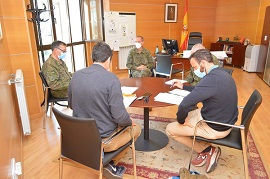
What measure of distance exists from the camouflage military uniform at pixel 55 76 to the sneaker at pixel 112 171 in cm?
150

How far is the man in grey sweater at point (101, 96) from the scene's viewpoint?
1646mm

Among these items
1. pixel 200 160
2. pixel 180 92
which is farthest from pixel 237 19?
pixel 200 160

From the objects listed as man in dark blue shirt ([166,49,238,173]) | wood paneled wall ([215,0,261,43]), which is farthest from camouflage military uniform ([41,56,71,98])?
wood paneled wall ([215,0,261,43])

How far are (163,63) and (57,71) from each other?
6.92 ft

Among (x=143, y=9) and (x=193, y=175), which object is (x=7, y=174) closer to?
(x=193, y=175)

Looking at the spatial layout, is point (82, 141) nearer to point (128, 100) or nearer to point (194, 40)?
point (128, 100)

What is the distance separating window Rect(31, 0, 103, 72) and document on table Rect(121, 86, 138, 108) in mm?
2280

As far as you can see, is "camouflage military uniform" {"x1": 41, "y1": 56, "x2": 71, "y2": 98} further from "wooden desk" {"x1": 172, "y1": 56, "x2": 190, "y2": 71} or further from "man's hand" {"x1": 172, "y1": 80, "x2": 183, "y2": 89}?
"wooden desk" {"x1": 172, "y1": 56, "x2": 190, "y2": 71}

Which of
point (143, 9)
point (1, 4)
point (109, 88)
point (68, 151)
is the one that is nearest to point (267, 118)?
point (109, 88)

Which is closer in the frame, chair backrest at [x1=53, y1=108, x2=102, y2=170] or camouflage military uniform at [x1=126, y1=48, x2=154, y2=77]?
chair backrest at [x1=53, y1=108, x2=102, y2=170]

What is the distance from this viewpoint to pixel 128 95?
233cm

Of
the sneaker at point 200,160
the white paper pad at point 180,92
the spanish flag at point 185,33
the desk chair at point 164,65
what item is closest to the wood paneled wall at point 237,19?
the spanish flag at point 185,33

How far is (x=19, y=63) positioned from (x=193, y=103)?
264 cm

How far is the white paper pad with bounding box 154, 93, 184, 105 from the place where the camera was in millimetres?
2131
